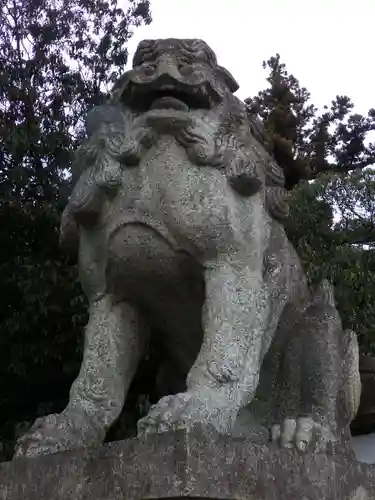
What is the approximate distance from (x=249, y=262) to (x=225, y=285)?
128 millimetres

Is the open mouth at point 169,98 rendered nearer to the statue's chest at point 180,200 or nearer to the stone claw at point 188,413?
the statue's chest at point 180,200

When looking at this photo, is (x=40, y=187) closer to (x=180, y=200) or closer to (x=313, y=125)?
(x=180, y=200)

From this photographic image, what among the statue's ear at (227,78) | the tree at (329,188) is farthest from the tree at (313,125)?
the statue's ear at (227,78)

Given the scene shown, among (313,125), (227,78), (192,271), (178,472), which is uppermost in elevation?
(313,125)

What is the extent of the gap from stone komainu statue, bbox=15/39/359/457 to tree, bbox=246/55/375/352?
621 millimetres

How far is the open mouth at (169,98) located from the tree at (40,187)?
1.89 m

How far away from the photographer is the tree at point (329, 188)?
534cm

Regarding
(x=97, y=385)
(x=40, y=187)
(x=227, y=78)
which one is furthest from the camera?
(x=40, y=187)

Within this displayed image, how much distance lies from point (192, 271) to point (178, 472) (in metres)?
0.75

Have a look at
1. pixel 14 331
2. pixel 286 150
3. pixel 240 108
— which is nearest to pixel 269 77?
pixel 286 150

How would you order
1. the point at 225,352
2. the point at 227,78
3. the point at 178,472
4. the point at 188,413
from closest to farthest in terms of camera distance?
1. the point at 178,472
2. the point at 188,413
3. the point at 225,352
4. the point at 227,78

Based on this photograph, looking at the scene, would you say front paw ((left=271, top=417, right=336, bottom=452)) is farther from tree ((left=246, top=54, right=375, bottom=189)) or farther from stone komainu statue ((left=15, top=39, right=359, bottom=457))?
tree ((left=246, top=54, right=375, bottom=189))

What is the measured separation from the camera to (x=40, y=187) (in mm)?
5363

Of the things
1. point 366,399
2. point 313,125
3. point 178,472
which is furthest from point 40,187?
point 313,125
